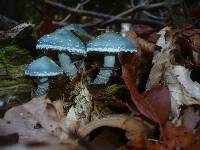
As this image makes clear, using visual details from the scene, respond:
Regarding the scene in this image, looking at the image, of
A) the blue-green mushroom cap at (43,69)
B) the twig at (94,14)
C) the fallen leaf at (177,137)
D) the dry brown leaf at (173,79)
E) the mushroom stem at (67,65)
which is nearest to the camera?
the fallen leaf at (177,137)

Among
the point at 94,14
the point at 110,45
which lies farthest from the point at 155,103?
the point at 94,14

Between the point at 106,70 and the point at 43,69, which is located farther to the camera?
the point at 106,70

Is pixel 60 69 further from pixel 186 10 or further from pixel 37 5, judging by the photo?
pixel 37 5

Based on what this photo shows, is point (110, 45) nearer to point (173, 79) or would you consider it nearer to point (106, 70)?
point (106, 70)

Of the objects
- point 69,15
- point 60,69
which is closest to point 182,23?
point 60,69

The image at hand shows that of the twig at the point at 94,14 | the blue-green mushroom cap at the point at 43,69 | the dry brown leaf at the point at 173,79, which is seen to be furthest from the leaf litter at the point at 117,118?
the twig at the point at 94,14

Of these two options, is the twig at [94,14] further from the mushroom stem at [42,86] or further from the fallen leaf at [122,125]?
the fallen leaf at [122,125]
